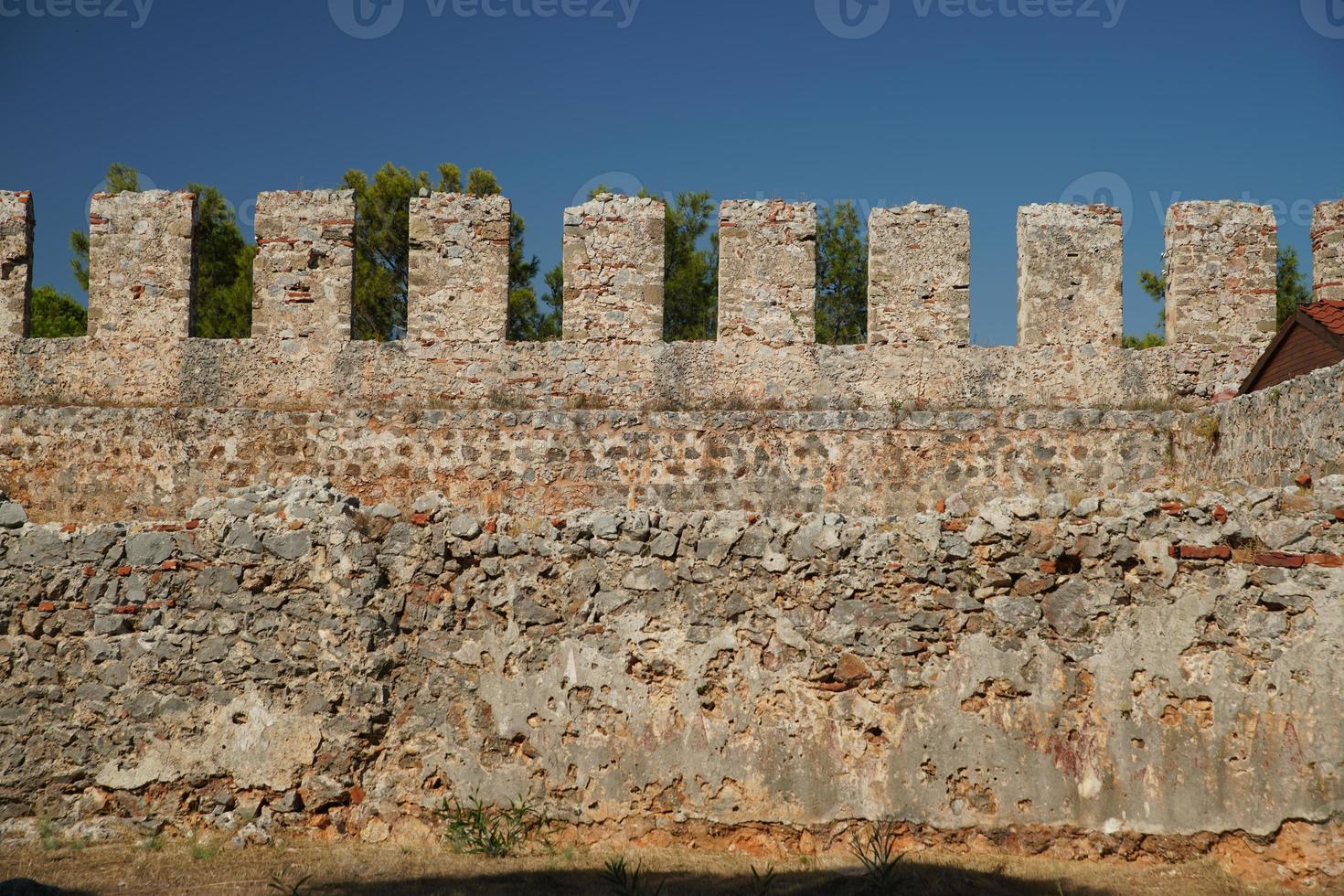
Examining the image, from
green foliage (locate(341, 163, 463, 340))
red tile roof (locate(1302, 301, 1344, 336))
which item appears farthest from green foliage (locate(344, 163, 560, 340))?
red tile roof (locate(1302, 301, 1344, 336))

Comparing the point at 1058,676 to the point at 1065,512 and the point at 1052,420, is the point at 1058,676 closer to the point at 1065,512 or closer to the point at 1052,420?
the point at 1065,512

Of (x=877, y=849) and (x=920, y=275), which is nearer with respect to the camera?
(x=877, y=849)

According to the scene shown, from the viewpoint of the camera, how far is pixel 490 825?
585 cm

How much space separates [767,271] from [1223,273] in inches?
169

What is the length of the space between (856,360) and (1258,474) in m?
3.57

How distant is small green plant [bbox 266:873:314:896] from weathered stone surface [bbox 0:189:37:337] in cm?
791

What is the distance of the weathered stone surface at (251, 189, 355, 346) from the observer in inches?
429

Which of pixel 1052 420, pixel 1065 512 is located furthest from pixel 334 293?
pixel 1065 512

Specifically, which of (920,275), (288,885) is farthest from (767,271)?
(288,885)

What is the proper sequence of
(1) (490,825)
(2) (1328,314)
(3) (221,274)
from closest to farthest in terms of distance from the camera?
(1) (490,825) < (2) (1328,314) < (3) (221,274)

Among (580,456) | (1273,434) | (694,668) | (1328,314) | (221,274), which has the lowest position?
(694,668)

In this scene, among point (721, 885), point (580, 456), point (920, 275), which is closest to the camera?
point (721, 885)

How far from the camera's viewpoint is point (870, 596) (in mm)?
5887

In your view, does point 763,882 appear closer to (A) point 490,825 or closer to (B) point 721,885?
(B) point 721,885
